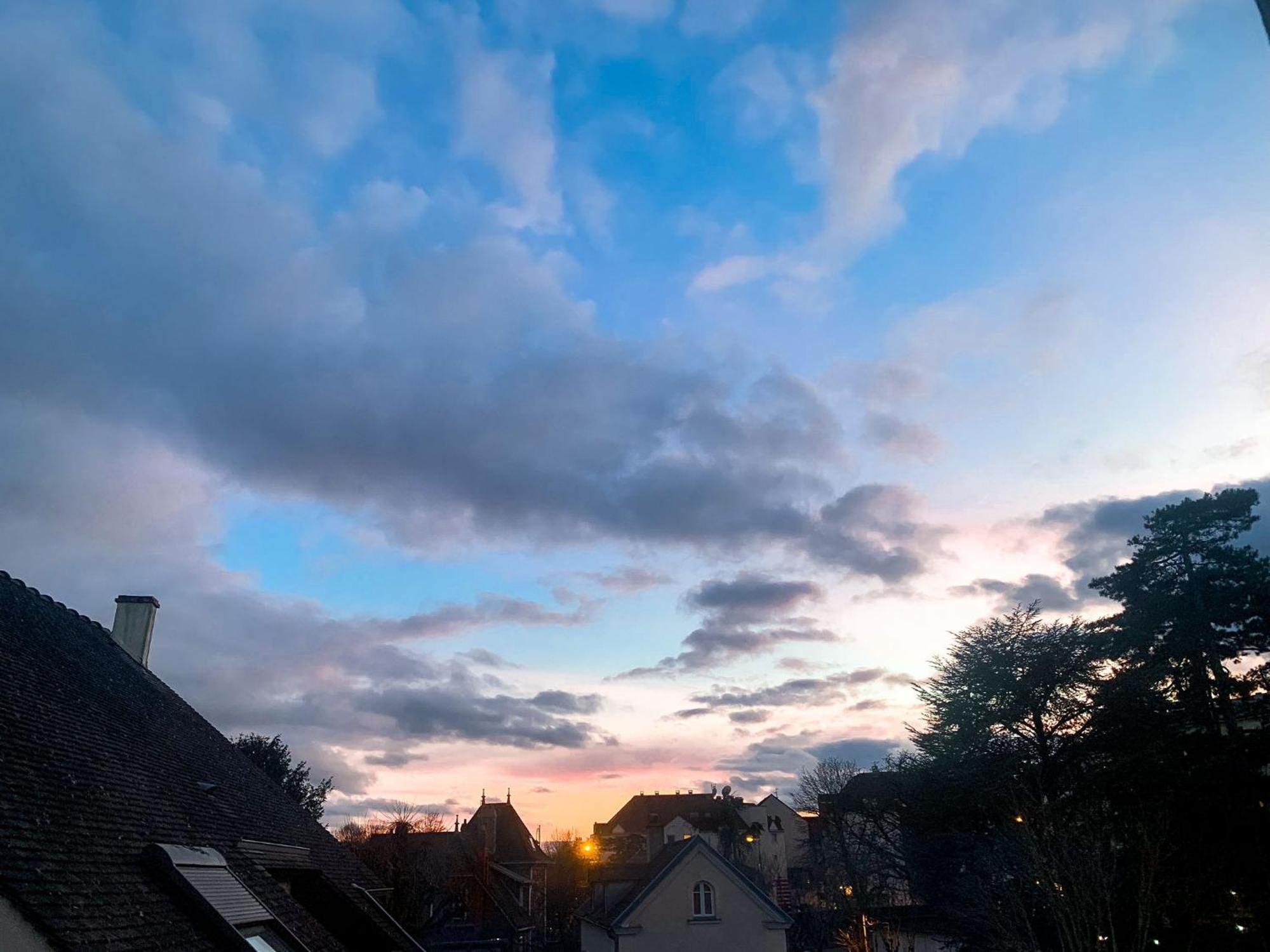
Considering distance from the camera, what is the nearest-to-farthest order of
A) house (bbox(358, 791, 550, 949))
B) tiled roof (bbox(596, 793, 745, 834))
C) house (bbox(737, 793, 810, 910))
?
house (bbox(358, 791, 550, 949)), house (bbox(737, 793, 810, 910)), tiled roof (bbox(596, 793, 745, 834))

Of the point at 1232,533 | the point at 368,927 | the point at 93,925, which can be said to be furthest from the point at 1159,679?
the point at 93,925

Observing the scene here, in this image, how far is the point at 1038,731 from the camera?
36.5 meters

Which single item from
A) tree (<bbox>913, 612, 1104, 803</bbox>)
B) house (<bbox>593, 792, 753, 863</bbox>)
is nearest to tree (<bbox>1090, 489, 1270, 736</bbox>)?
tree (<bbox>913, 612, 1104, 803</bbox>)

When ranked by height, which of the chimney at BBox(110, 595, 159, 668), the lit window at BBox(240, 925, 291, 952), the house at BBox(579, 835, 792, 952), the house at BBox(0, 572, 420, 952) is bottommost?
the house at BBox(579, 835, 792, 952)

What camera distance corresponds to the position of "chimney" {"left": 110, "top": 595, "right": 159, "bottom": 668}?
779 inches

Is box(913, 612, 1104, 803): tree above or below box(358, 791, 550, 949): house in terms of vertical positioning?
above

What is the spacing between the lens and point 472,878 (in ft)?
168

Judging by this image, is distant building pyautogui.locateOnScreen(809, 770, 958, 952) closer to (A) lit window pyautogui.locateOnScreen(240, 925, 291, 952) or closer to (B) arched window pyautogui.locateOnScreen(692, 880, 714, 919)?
(B) arched window pyautogui.locateOnScreen(692, 880, 714, 919)

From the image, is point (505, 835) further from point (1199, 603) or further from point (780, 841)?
point (1199, 603)

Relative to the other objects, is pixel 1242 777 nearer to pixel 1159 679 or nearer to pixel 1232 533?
pixel 1159 679

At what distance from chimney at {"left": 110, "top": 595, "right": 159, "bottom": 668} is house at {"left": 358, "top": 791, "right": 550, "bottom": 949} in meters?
14.6

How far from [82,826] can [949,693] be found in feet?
127

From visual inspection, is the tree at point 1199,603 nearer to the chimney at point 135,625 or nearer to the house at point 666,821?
the chimney at point 135,625

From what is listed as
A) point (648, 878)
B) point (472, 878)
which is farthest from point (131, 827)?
point (472, 878)
